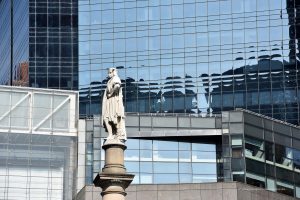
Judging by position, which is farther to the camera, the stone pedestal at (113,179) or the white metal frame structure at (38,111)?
the white metal frame structure at (38,111)

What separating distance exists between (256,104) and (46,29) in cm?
2943

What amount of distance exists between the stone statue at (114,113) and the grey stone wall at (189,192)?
124ft

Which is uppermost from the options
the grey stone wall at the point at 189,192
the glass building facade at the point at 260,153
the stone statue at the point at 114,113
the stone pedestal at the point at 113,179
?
the glass building facade at the point at 260,153

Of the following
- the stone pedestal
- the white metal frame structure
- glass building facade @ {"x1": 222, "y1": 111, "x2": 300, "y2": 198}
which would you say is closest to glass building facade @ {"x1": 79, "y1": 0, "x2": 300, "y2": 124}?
the white metal frame structure

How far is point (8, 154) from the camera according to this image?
8875 cm

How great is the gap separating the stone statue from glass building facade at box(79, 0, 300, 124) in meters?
74.6

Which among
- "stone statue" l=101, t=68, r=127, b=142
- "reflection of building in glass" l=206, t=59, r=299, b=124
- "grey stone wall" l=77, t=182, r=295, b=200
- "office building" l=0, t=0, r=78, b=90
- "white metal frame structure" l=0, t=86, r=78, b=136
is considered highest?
"office building" l=0, t=0, r=78, b=90

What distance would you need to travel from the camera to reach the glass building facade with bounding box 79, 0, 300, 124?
392 ft

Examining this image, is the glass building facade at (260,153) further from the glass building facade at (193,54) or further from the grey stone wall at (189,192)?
the glass building facade at (193,54)

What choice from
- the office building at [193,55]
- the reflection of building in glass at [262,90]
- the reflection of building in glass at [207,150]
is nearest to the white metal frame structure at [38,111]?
the reflection of building in glass at [207,150]

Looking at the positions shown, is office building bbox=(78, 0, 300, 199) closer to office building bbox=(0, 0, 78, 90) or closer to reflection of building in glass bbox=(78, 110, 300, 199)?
office building bbox=(0, 0, 78, 90)

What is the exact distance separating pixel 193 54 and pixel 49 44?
1879cm

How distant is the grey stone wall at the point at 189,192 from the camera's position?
80.6 meters

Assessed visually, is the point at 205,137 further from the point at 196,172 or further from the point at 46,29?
the point at 46,29
